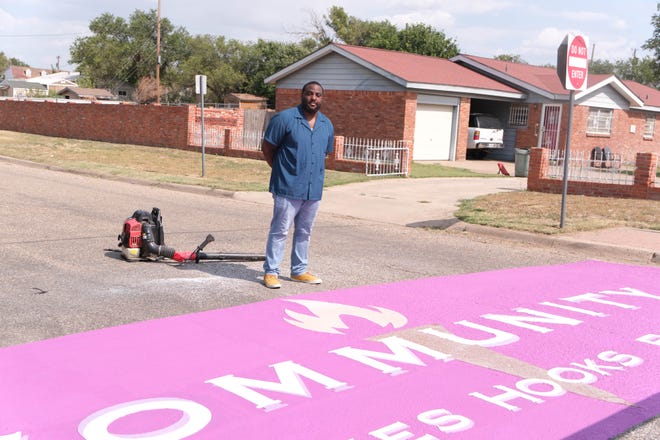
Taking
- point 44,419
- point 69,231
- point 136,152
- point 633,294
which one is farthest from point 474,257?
point 136,152

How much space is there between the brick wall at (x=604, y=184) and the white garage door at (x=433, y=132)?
11.5 meters

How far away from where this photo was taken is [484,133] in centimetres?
3081

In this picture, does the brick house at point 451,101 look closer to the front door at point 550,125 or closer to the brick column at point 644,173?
the front door at point 550,125

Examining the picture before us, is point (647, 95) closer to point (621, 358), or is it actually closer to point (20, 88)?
point (621, 358)

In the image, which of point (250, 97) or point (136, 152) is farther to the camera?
point (250, 97)

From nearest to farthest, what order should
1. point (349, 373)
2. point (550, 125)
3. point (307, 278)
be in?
point (349, 373), point (307, 278), point (550, 125)

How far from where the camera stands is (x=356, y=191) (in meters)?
17.4

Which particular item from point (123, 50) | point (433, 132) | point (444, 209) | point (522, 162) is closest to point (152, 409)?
point (444, 209)

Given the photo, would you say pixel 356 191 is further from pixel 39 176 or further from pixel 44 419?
pixel 44 419

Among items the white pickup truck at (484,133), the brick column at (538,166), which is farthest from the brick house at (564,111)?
the brick column at (538,166)

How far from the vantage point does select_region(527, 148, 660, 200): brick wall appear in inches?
586

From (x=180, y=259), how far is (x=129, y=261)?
62 centimetres

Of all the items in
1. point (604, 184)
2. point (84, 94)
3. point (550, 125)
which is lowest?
point (604, 184)

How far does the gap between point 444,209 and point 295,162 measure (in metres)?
7.88
